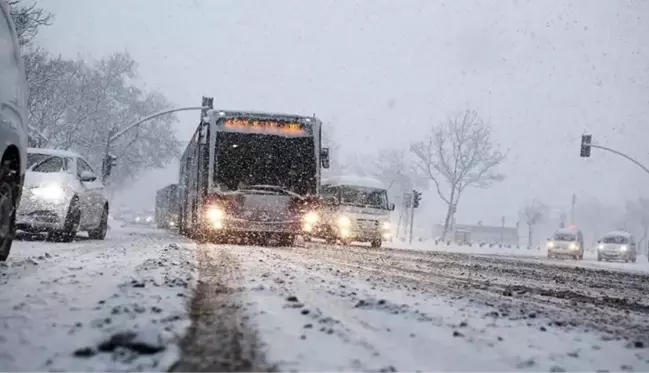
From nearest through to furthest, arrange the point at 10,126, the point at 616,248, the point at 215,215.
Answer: the point at 10,126 < the point at 215,215 < the point at 616,248

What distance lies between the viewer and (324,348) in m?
3.13

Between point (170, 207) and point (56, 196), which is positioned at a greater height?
point (170, 207)

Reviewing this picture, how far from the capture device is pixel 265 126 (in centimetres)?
1591

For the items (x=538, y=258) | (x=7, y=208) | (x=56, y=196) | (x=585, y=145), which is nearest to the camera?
(x=7, y=208)

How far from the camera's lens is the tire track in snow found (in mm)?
2709

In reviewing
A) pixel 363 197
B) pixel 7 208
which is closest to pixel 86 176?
pixel 7 208

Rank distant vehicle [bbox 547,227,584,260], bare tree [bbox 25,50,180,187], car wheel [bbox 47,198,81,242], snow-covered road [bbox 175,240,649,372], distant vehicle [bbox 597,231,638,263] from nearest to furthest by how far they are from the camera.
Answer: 1. snow-covered road [bbox 175,240,649,372]
2. car wheel [bbox 47,198,81,242]
3. bare tree [bbox 25,50,180,187]
4. distant vehicle [bbox 547,227,584,260]
5. distant vehicle [bbox 597,231,638,263]

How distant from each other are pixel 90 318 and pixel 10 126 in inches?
131

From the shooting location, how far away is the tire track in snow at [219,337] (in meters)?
2.71

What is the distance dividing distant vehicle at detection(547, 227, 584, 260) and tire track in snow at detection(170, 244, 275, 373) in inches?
1405

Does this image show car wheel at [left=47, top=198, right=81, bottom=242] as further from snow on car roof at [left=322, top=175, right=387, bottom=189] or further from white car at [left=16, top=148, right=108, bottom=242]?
snow on car roof at [left=322, top=175, right=387, bottom=189]

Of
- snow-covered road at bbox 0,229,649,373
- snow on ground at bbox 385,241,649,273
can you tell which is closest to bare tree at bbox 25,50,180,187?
snow on ground at bbox 385,241,649,273

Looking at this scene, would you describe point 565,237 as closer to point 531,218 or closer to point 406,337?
point 531,218

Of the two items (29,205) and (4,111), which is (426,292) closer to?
(4,111)
